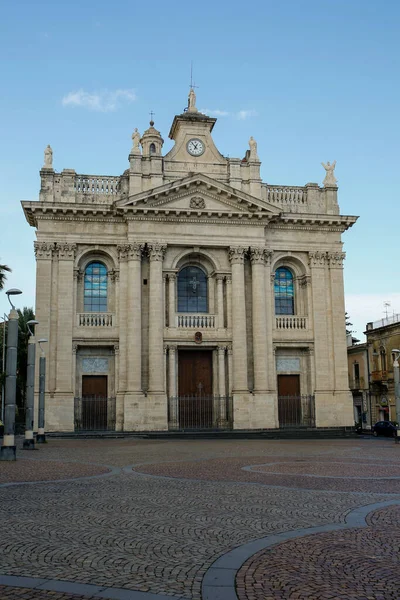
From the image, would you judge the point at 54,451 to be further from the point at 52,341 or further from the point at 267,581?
the point at 267,581

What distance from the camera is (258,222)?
135 ft

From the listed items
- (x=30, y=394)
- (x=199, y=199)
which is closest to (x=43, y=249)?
(x=199, y=199)

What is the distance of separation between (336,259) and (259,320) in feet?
23.5

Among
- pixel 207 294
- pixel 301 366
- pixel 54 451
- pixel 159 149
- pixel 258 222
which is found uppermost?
pixel 159 149

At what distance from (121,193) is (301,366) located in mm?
16046

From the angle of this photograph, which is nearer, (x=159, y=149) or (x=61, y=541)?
(x=61, y=541)

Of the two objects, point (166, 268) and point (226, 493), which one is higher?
point (166, 268)

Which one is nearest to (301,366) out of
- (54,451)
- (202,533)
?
(54,451)

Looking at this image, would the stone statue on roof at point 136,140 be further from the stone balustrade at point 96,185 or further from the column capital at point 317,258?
the column capital at point 317,258

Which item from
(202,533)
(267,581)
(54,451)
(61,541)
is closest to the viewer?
(267,581)

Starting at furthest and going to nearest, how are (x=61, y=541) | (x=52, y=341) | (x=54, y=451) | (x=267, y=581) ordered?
(x=52, y=341), (x=54, y=451), (x=61, y=541), (x=267, y=581)

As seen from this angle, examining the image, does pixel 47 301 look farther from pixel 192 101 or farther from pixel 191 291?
pixel 192 101

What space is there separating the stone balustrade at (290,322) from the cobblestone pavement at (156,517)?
887 inches

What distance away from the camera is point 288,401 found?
41.2 meters
